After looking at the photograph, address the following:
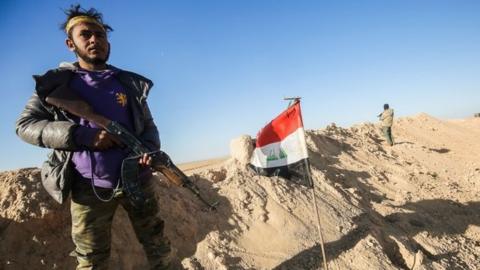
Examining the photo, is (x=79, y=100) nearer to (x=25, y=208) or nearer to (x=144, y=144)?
(x=144, y=144)

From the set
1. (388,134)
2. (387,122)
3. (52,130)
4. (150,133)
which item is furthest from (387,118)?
(52,130)

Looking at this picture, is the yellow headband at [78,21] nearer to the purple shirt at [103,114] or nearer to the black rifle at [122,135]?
the purple shirt at [103,114]

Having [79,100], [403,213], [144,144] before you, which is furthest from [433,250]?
[79,100]

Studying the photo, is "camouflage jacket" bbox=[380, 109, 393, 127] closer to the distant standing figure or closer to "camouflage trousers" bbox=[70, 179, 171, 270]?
the distant standing figure

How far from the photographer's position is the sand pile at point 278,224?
376 cm

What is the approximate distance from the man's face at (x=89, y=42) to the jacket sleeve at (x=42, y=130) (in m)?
0.47

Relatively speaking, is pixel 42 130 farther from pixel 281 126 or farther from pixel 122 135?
pixel 281 126

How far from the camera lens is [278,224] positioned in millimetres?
5086

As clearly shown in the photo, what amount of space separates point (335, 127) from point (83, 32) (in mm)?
11182

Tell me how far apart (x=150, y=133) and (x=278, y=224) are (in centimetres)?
274

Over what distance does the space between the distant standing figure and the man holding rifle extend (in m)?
11.9

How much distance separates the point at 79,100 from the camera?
2.56m

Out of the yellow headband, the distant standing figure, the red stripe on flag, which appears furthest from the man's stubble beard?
the distant standing figure

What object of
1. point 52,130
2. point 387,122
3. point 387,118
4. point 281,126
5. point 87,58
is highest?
point 87,58
